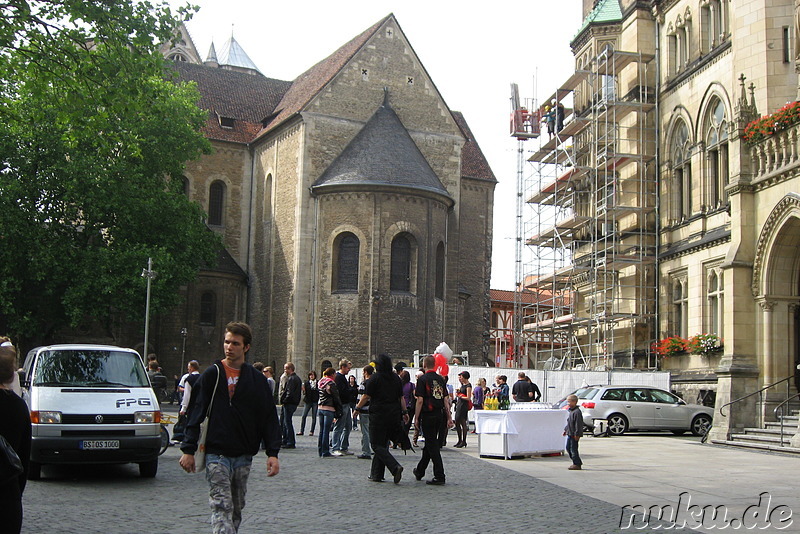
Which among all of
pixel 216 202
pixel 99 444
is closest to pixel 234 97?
pixel 216 202

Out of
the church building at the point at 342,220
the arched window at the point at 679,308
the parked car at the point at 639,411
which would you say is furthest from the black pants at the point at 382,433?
the church building at the point at 342,220

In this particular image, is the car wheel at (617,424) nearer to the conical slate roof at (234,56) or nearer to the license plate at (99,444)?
the license plate at (99,444)

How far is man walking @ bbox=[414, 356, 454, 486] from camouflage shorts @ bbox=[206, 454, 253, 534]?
6085mm

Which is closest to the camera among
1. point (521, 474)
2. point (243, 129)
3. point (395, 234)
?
point (521, 474)

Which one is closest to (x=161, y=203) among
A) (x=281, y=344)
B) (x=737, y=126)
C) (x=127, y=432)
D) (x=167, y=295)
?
(x=167, y=295)

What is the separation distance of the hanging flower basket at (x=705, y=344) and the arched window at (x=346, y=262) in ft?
54.6

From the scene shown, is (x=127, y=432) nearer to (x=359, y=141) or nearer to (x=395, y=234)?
(x=395, y=234)

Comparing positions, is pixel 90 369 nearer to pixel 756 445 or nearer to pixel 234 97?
pixel 756 445

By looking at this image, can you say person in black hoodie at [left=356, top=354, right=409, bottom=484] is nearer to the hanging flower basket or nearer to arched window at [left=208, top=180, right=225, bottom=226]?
the hanging flower basket

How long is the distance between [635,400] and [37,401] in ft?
54.0

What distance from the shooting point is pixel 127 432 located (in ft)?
41.9

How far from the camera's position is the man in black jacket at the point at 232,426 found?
6762 millimetres

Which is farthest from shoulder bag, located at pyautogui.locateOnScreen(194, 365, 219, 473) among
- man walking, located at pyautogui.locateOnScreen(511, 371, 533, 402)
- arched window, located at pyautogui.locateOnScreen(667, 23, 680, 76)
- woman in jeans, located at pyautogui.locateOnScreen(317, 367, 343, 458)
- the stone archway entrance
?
arched window, located at pyautogui.locateOnScreen(667, 23, 680, 76)

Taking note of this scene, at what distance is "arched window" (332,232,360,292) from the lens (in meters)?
40.2
